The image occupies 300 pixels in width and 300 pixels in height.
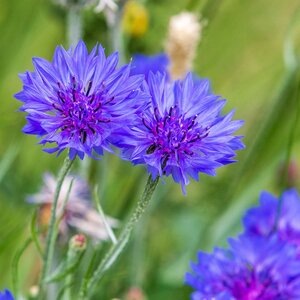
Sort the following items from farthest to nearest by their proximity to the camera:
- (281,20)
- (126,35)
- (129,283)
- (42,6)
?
(281,20)
(42,6)
(126,35)
(129,283)

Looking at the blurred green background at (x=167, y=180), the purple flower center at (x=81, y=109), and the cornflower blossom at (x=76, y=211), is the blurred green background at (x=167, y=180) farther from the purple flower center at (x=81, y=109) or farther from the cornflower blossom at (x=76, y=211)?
the purple flower center at (x=81, y=109)

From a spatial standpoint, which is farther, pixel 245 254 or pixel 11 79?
pixel 11 79

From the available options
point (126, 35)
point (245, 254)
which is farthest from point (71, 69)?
point (126, 35)

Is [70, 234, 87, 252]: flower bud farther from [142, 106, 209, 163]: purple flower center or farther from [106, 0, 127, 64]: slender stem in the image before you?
[106, 0, 127, 64]: slender stem

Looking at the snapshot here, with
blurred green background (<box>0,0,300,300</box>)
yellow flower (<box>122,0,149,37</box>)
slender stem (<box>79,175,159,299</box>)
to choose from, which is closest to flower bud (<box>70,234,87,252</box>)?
slender stem (<box>79,175,159,299</box>)

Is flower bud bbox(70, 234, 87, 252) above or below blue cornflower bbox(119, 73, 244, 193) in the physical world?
below

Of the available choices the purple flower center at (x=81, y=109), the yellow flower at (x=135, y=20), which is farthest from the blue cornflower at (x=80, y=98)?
the yellow flower at (x=135, y=20)

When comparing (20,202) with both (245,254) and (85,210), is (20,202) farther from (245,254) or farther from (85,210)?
(245,254)
